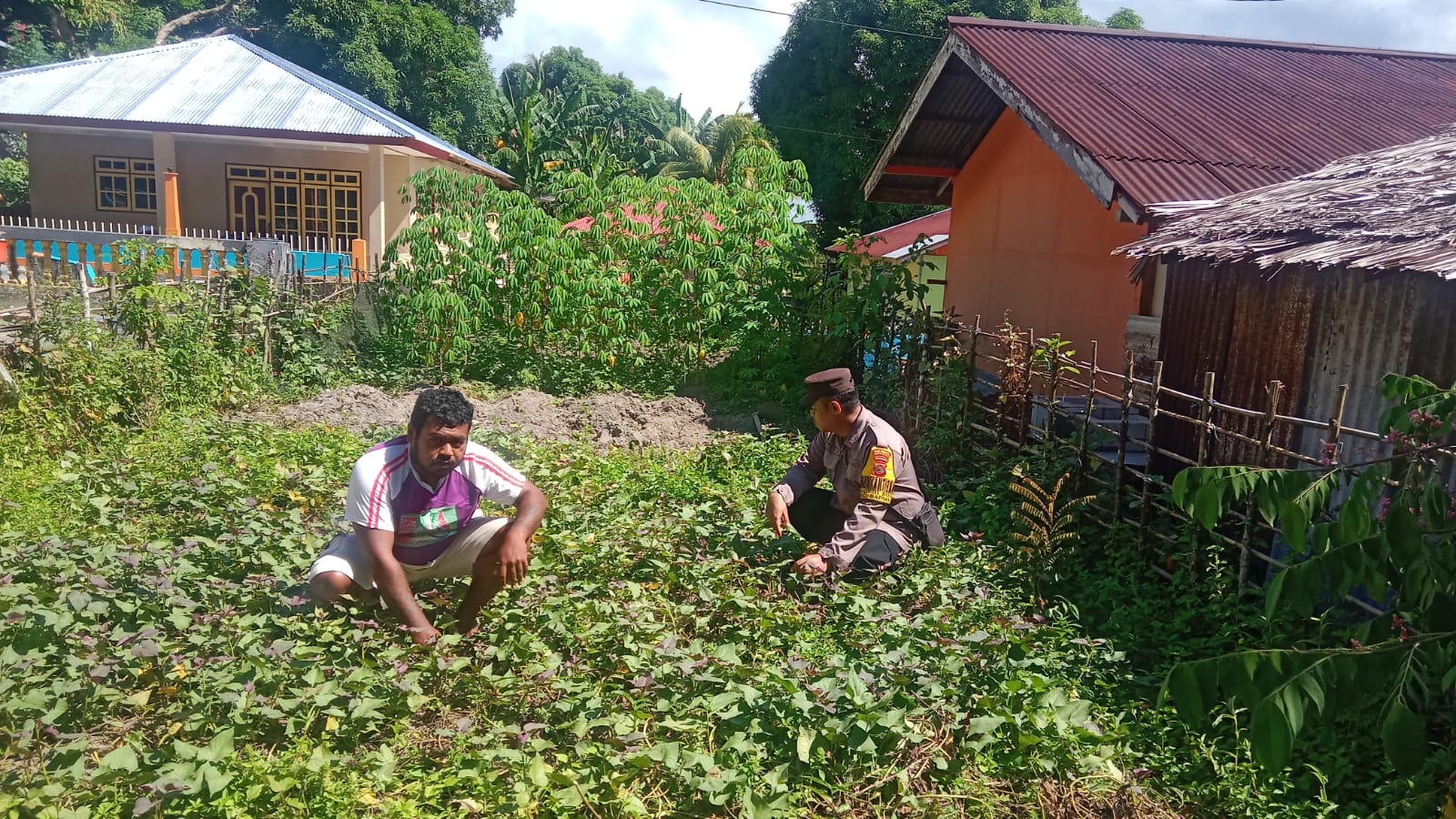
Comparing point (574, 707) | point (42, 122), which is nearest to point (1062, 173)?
point (574, 707)

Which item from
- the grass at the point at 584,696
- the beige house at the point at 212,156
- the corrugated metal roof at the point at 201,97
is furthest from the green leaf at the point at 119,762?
the beige house at the point at 212,156

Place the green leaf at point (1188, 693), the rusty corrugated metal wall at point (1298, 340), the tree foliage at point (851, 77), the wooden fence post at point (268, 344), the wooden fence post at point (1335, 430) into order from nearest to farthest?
the green leaf at point (1188, 693) < the wooden fence post at point (1335, 430) < the rusty corrugated metal wall at point (1298, 340) < the wooden fence post at point (268, 344) < the tree foliage at point (851, 77)

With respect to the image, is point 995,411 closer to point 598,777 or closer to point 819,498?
point 819,498

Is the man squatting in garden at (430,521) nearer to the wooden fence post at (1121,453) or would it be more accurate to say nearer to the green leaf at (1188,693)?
the green leaf at (1188,693)

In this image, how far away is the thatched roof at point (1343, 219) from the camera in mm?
5059

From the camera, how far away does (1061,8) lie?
24.6 metres

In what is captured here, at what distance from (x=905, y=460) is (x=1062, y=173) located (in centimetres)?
598

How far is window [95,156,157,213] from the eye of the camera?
18.9m

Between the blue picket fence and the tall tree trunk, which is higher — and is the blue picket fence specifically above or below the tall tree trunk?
below

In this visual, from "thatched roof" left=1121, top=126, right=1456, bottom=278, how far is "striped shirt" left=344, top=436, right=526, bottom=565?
423 centimetres

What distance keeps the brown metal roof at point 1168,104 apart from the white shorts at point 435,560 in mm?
5465

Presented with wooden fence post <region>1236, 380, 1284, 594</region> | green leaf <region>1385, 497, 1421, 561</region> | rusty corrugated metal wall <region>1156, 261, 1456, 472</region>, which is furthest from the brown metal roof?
green leaf <region>1385, 497, 1421, 561</region>

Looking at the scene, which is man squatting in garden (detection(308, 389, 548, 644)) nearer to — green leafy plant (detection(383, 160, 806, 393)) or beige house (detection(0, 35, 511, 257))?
green leafy plant (detection(383, 160, 806, 393))

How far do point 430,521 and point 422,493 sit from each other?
146mm
